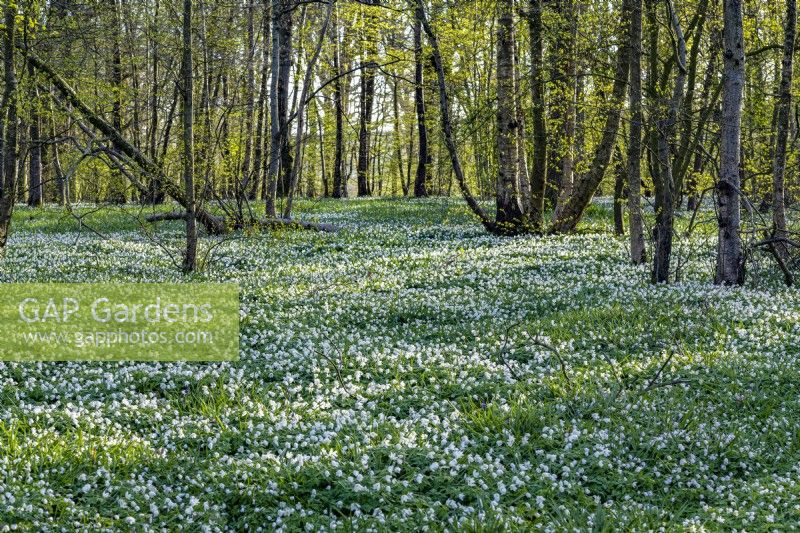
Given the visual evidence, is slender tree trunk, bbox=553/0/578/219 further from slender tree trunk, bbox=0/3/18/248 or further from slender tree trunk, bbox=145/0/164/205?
slender tree trunk, bbox=0/3/18/248

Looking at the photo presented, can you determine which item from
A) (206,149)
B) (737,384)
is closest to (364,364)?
(737,384)

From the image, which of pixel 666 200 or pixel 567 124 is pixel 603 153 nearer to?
pixel 567 124

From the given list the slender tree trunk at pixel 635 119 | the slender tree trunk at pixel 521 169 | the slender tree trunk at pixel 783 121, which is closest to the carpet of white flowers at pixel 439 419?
the slender tree trunk at pixel 783 121

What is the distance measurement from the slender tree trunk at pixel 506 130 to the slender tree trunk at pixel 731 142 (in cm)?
721

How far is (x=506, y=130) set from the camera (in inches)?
797

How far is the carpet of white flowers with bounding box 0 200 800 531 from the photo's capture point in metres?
5.43

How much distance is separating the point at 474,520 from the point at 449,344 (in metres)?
4.77

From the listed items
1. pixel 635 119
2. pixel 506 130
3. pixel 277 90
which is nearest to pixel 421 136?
pixel 277 90

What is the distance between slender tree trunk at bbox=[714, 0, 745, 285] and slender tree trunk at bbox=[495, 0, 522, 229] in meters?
7.21

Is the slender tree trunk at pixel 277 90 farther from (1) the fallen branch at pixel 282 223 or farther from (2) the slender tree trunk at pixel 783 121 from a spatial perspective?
(2) the slender tree trunk at pixel 783 121

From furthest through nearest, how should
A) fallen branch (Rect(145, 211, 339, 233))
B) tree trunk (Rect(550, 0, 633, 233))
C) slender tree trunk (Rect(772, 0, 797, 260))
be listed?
fallen branch (Rect(145, 211, 339, 233)) < tree trunk (Rect(550, 0, 633, 233)) < slender tree trunk (Rect(772, 0, 797, 260))

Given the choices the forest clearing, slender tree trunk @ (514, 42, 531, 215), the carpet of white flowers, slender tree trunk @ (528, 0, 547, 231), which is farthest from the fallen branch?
the carpet of white flowers

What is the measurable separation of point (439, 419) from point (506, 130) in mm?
14446

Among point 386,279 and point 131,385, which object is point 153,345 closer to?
point 131,385
